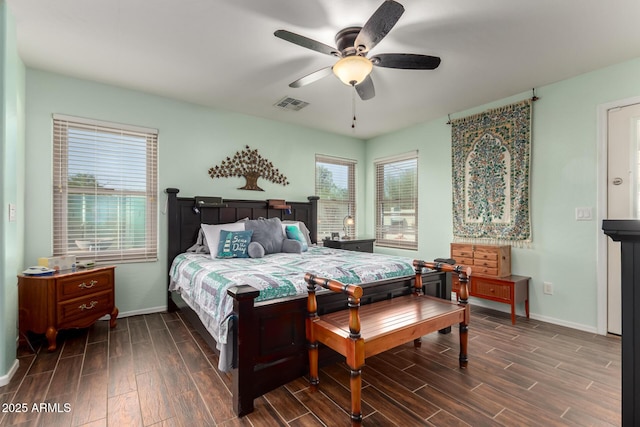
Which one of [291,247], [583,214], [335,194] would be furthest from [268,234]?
[583,214]

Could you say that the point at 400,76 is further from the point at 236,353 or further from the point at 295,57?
the point at 236,353

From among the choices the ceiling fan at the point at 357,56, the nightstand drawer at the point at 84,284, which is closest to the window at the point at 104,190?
the nightstand drawer at the point at 84,284

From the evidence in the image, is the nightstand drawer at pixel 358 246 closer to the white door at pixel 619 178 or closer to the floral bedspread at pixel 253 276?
the floral bedspread at pixel 253 276

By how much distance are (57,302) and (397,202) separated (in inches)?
178

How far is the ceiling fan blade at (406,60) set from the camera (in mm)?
2213

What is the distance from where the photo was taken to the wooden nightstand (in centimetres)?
457

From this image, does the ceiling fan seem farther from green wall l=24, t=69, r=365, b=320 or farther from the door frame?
green wall l=24, t=69, r=365, b=320

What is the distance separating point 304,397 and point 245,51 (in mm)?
2750

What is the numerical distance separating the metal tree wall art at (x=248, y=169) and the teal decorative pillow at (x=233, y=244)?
1.07 meters

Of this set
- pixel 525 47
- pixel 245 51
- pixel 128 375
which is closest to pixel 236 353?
pixel 128 375

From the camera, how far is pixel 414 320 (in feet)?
6.72

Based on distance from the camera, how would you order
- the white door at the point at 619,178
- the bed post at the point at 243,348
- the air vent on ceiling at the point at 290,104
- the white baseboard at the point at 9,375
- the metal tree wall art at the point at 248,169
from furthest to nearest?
1. the metal tree wall art at the point at 248,169
2. the air vent on ceiling at the point at 290,104
3. the white door at the point at 619,178
4. the white baseboard at the point at 9,375
5. the bed post at the point at 243,348

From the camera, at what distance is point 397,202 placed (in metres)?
5.17

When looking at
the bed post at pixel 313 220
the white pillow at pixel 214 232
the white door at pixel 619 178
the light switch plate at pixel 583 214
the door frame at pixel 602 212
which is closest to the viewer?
the white door at pixel 619 178
